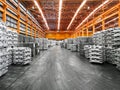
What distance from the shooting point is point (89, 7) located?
57.5 feet

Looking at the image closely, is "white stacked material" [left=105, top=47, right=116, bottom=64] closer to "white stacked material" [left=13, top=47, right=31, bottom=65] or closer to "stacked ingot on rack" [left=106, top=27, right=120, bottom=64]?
"stacked ingot on rack" [left=106, top=27, right=120, bottom=64]

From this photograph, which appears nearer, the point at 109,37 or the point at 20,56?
the point at 20,56

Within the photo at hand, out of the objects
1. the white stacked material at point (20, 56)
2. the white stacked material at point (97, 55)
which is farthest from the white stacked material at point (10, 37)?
the white stacked material at point (97, 55)

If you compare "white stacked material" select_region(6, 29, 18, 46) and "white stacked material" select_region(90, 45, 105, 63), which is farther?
"white stacked material" select_region(6, 29, 18, 46)

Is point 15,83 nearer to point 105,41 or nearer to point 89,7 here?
point 105,41

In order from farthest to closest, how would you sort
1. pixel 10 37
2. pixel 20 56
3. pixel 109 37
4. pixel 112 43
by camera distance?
pixel 10 37, pixel 109 37, pixel 112 43, pixel 20 56

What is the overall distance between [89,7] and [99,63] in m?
11.8

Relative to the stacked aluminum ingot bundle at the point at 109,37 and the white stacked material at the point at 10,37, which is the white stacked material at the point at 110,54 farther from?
the white stacked material at the point at 10,37

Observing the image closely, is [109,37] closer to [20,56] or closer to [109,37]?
[109,37]

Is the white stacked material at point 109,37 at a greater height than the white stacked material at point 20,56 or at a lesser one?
greater

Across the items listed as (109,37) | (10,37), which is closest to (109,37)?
(109,37)

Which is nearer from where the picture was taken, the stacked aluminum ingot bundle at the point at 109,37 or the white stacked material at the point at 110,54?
the white stacked material at the point at 110,54

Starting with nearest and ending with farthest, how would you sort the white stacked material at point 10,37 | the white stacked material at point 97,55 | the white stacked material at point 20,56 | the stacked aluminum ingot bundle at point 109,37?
1. the white stacked material at point 20,56
2. the white stacked material at point 97,55
3. the stacked aluminum ingot bundle at point 109,37
4. the white stacked material at point 10,37

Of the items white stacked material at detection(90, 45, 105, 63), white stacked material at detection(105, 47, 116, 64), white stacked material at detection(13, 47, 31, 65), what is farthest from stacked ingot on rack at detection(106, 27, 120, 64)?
white stacked material at detection(13, 47, 31, 65)
